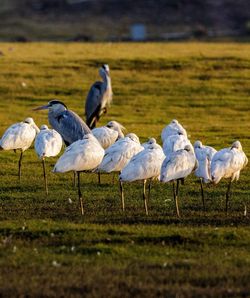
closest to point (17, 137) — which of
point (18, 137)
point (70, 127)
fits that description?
point (18, 137)

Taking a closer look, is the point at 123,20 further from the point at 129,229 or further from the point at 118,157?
the point at 129,229

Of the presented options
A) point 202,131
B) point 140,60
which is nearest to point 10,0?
point 140,60

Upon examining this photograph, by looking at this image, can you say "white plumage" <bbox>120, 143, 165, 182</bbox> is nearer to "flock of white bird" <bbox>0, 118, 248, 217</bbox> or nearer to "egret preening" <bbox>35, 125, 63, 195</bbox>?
"flock of white bird" <bbox>0, 118, 248, 217</bbox>

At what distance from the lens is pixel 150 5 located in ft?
240

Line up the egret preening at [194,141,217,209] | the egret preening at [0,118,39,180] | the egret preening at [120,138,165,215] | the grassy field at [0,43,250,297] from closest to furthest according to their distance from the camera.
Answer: the grassy field at [0,43,250,297], the egret preening at [120,138,165,215], the egret preening at [194,141,217,209], the egret preening at [0,118,39,180]

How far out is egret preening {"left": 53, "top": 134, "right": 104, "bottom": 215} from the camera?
13.1m

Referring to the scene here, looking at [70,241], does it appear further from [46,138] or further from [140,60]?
[140,60]

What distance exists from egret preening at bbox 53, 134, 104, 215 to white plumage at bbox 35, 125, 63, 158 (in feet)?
6.67

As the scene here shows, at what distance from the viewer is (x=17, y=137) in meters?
16.7

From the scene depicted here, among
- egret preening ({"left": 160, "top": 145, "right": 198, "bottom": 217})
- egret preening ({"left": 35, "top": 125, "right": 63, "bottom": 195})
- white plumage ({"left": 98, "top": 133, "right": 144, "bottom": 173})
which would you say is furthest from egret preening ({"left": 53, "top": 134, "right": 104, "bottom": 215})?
egret preening ({"left": 35, "top": 125, "right": 63, "bottom": 195})

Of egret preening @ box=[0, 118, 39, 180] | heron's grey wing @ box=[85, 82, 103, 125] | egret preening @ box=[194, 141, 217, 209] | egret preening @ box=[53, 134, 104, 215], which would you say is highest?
A: heron's grey wing @ box=[85, 82, 103, 125]

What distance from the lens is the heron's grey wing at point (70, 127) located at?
17.3 meters

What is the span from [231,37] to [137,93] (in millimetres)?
25528

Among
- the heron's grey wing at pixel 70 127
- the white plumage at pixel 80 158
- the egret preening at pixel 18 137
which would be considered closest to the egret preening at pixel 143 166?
the white plumage at pixel 80 158
